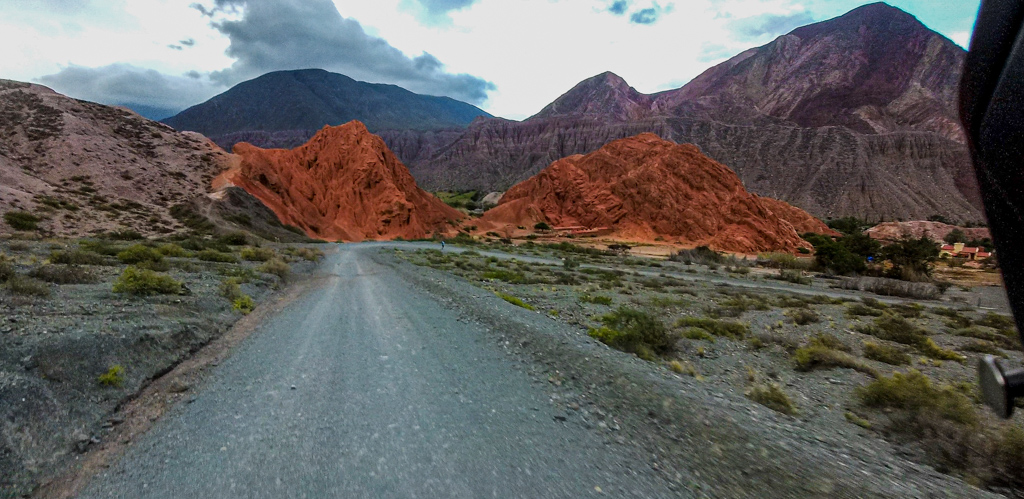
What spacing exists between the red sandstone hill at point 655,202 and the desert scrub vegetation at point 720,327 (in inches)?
1838

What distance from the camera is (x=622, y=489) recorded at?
3428mm

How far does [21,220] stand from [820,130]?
426ft

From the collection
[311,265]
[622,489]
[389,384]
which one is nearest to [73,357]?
[389,384]

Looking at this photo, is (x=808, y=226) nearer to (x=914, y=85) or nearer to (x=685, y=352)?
(x=685, y=352)

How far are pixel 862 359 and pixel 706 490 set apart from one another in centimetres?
821

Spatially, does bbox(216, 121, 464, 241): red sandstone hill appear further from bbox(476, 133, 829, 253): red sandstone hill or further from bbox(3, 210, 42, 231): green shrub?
bbox(3, 210, 42, 231): green shrub

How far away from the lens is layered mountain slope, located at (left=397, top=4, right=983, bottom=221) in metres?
89.9

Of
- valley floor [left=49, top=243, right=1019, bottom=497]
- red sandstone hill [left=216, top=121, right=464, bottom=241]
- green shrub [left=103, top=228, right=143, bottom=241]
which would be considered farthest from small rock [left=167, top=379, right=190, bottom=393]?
red sandstone hill [left=216, top=121, right=464, bottom=241]

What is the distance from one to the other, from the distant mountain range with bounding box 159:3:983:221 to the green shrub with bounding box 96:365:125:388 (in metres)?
105

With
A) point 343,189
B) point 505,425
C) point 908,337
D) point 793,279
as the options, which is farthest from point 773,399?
point 343,189

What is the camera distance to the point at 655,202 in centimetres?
6316

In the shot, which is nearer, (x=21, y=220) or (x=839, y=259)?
(x=21, y=220)

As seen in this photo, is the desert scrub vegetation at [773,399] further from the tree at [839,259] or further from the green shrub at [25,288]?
the tree at [839,259]

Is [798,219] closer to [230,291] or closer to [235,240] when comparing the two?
[235,240]
